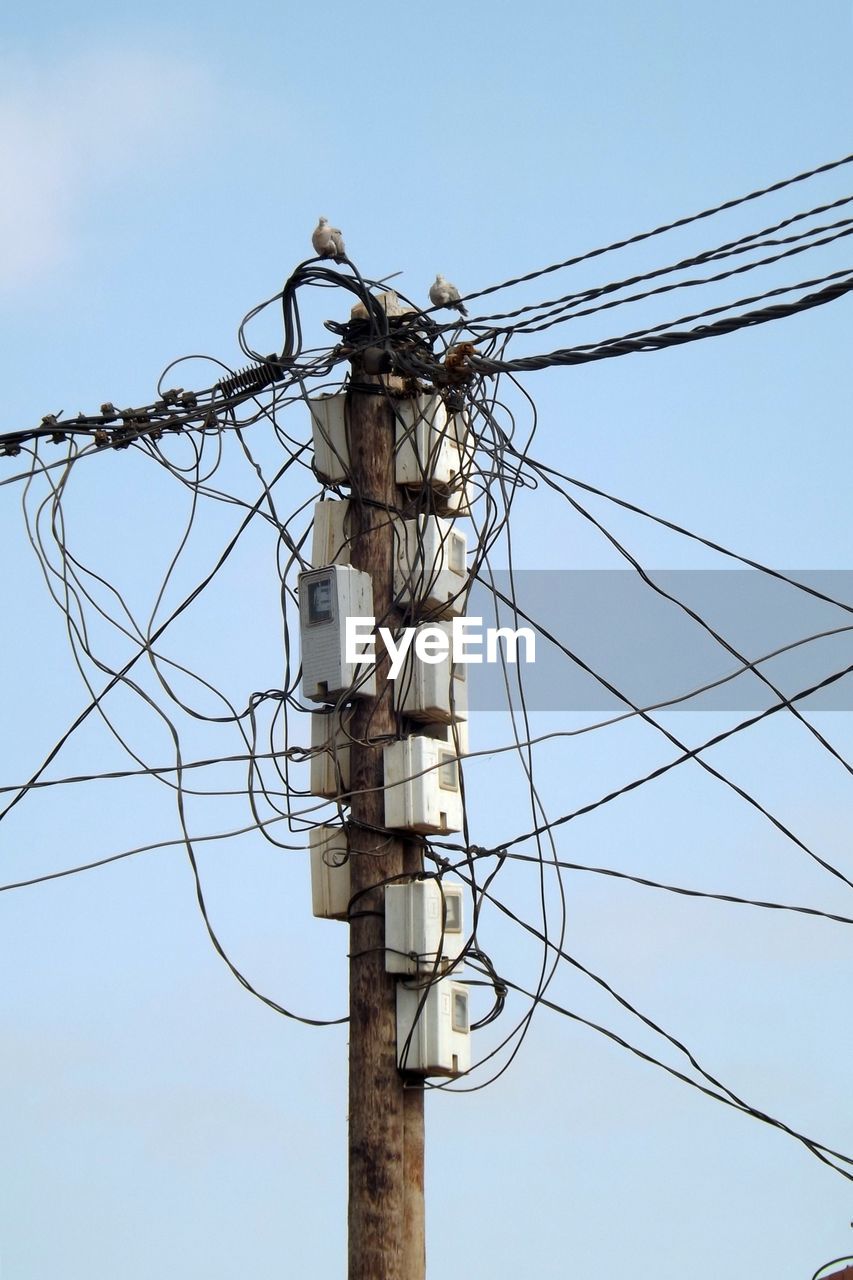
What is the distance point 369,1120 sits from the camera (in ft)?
20.0

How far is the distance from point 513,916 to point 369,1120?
3.30 feet

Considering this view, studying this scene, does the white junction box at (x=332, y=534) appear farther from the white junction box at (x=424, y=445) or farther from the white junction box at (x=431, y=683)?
the white junction box at (x=431, y=683)

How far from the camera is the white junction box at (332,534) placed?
6785mm

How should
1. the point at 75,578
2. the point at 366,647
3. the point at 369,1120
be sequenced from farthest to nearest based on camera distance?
the point at 75,578 < the point at 366,647 < the point at 369,1120

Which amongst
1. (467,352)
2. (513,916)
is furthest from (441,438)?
(513,916)

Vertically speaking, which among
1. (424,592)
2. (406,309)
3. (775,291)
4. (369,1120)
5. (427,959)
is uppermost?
(406,309)

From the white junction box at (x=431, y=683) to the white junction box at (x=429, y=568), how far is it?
11cm

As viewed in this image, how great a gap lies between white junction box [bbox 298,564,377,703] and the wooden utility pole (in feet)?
0.18

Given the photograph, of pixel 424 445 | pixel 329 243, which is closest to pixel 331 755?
pixel 424 445

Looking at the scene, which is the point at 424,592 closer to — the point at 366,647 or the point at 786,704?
the point at 366,647

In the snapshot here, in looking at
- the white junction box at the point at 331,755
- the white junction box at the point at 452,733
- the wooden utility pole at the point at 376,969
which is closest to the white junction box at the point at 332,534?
the wooden utility pole at the point at 376,969

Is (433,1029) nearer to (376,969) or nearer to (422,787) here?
(376,969)

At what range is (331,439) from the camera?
6.91 m

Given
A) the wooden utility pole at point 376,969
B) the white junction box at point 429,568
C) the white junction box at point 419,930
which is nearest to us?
the wooden utility pole at point 376,969
